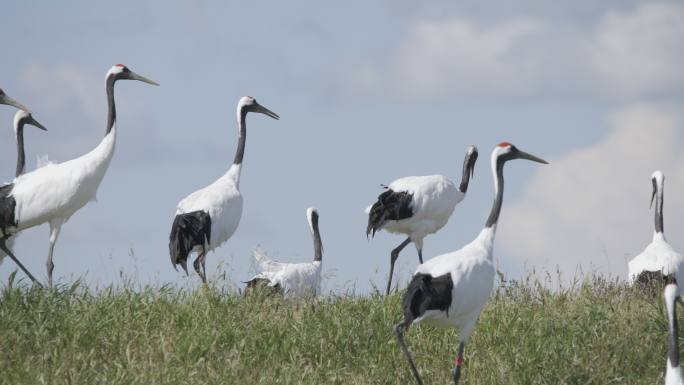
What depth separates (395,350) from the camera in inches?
341

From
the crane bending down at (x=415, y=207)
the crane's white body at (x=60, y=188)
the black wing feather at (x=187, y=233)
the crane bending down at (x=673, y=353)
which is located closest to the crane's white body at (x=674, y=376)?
the crane bending down at (x=673, y=353)

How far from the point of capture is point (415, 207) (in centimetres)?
1315

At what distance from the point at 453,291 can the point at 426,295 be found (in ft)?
0.79

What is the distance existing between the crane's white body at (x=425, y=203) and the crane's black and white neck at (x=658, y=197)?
2.44 meters

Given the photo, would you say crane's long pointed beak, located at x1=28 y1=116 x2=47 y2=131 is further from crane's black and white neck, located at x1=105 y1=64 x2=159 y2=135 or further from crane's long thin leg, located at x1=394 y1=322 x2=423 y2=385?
crane's long thin leg, located at x1=394 y1=322 x2=423 y2=385

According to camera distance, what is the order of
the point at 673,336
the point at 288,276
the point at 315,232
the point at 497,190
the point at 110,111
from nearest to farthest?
the point at 673,336 < the point at 497,190 < the point at 288,276 < the point at 110,111 < the point at 315,232

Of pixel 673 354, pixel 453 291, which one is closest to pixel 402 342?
pixel 453 291

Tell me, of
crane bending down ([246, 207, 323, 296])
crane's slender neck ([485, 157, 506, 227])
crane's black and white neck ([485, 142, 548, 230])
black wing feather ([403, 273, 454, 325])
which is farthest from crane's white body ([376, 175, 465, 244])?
black wing feather ([403, 273, 454, 325])

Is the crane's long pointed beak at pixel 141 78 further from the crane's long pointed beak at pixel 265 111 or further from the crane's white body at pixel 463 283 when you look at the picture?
the crane's white body at pixel 463 283

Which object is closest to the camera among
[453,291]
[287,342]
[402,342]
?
[402,342]

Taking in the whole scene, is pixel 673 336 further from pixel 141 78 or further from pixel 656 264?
pixel 141 78

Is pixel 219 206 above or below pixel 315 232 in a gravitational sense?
above

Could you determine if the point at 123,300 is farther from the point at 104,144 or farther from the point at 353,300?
the point at 104,144

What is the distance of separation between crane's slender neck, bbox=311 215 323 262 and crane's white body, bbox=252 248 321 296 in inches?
35.6
